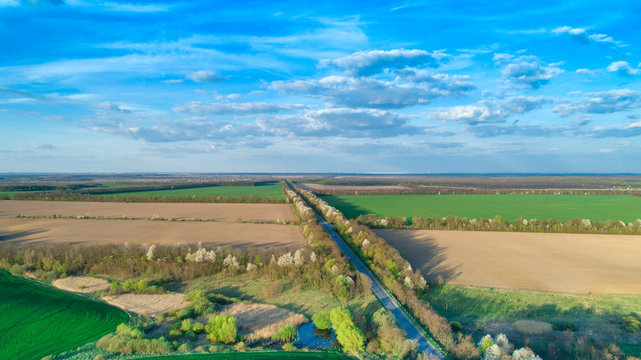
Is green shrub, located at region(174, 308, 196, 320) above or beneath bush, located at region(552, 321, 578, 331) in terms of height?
above

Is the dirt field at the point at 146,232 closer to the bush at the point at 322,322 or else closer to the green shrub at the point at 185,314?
the green shrub at the point at 185,314

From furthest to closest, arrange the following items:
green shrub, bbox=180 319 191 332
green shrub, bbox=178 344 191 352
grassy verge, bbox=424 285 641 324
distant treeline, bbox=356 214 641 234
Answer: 1. distant treeline, bbox=356 214 641 234
2. grassy verge, bbox=424 285 641 324
3. green shrub, bbox=180 319 191 332
4. green shrub, bbox=178 344 191 352

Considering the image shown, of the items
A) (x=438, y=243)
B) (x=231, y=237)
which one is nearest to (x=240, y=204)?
(x=231, y=237)

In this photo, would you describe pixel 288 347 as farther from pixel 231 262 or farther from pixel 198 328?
pixel 231 262

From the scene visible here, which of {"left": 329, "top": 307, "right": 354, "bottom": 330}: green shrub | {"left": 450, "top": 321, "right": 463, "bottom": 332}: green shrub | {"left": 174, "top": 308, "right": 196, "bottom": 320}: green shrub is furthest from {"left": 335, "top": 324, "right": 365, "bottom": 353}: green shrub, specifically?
{"left": 174, "top": 308, "right": 196, "bottom": 320}: green shrub

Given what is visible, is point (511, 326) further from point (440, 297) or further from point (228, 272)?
point (228, 272)

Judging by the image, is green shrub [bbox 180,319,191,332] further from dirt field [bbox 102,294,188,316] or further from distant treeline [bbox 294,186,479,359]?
distant treeline [bbox 294,186,479,359]

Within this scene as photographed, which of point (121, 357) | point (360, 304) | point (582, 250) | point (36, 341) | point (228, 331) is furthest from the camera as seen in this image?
point (582, 250)
